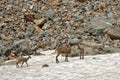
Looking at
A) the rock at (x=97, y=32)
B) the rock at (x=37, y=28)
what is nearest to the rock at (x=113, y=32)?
the rock at (x=97, y=32)

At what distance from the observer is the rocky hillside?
34.1 meters

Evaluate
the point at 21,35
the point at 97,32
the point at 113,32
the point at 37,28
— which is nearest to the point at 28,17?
the point at 37,28

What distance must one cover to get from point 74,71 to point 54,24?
23021 millimetres

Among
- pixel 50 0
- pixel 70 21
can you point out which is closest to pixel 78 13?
pixel 70 21

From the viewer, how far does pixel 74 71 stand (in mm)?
18078

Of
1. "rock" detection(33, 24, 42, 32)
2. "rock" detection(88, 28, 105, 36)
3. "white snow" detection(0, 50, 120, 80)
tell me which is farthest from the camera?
"rock" detection(33, 24, 42, 32)

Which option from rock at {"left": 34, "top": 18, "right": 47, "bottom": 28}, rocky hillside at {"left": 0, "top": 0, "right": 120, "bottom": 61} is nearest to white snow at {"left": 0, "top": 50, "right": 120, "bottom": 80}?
rocky hillside at {"left": 0, "top": 0, "right": 120, "bottom": 61}

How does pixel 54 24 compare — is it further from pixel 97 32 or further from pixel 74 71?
pixel 74 71

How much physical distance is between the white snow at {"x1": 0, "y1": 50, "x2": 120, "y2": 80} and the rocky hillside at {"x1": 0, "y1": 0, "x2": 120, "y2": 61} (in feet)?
25.5

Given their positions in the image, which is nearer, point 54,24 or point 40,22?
point 54,24

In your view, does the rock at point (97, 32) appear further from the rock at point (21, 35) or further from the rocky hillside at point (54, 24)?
the rock at point (21, 35)

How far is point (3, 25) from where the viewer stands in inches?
1625

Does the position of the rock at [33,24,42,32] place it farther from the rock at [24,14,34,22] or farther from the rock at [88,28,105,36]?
the rock at [88,28,105,36]

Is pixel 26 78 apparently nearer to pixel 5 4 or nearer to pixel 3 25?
pixel 3 25
